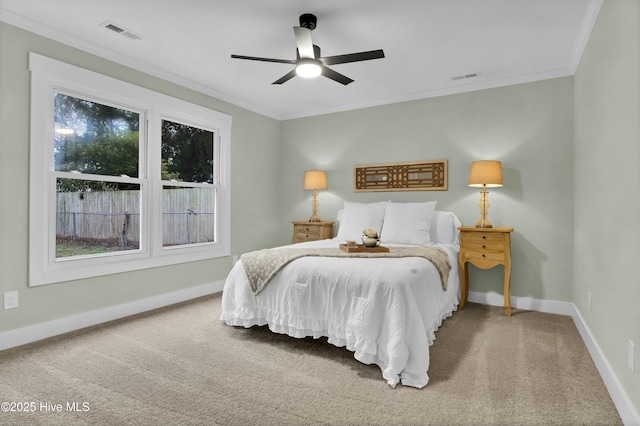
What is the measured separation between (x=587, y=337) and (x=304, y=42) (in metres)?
3.07

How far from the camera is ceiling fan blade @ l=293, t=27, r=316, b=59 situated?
251 cm

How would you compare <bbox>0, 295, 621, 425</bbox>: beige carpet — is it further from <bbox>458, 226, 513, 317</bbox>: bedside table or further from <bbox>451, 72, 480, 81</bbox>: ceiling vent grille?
<bbox>451, 72, 480, 81</bbox>: ceiling vent grille

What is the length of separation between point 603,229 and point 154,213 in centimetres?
383

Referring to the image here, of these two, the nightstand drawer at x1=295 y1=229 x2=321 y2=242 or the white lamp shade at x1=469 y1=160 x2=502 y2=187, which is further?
the nightstand drawer at x1=295 y1=229 x2=321 y2=242

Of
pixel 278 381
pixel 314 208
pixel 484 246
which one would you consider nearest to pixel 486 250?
pixel 484 246

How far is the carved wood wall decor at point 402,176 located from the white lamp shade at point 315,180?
423mm

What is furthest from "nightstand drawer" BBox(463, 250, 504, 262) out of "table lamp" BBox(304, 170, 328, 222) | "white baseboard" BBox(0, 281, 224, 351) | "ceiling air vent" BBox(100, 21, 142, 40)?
"ceiling air vent" BBox(100, 21, 142, 40)

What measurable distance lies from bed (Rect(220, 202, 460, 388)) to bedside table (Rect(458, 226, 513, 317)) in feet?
0.85

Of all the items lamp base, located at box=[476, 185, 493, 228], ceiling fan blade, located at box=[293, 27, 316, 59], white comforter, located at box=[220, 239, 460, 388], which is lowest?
white comforter, located at box=[220, 239, 460, 388]

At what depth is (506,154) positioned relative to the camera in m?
4.02

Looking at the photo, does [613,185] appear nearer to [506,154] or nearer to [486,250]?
[486,250]

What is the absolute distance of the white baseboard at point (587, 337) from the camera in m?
1.79

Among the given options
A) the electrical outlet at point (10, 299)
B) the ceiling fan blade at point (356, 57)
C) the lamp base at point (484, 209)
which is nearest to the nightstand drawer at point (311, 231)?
the lamp base at point (484, 209)

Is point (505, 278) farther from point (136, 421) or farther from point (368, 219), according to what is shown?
point (136, 421)
